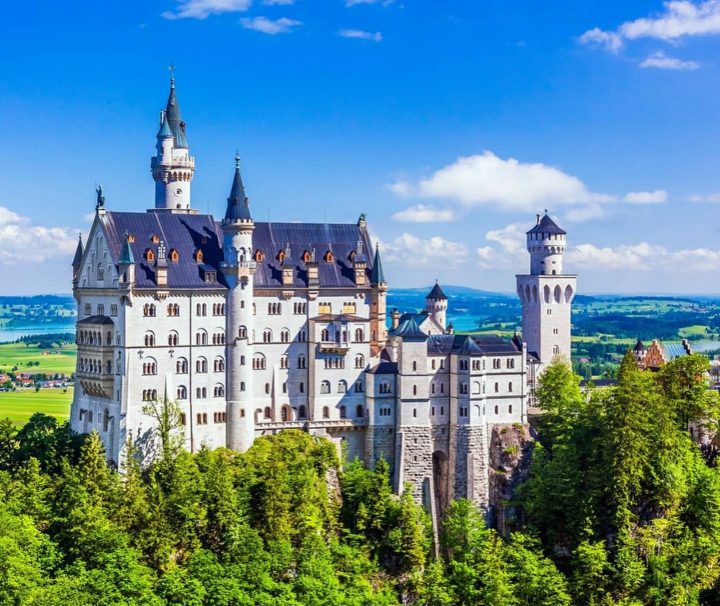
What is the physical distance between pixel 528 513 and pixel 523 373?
574 inches

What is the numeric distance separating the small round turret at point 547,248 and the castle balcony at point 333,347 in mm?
29512

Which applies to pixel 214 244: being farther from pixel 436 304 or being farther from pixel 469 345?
pixel 436 304

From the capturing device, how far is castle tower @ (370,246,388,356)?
121250 mm

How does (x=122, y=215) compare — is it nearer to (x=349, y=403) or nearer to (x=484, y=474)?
(x=349, y=403)

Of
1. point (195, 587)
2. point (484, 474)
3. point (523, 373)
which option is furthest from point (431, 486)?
point (195, 587)

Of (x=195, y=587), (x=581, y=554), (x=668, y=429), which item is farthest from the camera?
(x=668, y=429)

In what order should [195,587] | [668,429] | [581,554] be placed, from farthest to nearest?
1. [668,429]
2. [581,554]
3. [195,587]

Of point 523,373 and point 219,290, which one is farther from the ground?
point 219,290

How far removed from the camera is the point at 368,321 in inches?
4734

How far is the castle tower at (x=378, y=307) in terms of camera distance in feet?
398

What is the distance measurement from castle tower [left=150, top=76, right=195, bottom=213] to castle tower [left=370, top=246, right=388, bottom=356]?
20.6 metres

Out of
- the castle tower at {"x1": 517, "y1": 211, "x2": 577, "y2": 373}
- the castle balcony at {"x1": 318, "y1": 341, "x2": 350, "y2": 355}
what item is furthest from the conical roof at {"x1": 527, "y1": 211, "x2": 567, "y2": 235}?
the castle balcony at {"x1": 318, "y1": 341, "x2": 350, "y2": 355}

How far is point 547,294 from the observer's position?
13550 centimetres

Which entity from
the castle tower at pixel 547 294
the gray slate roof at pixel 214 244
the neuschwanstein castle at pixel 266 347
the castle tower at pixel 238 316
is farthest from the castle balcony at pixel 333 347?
the castle tower at pixel 547 294
